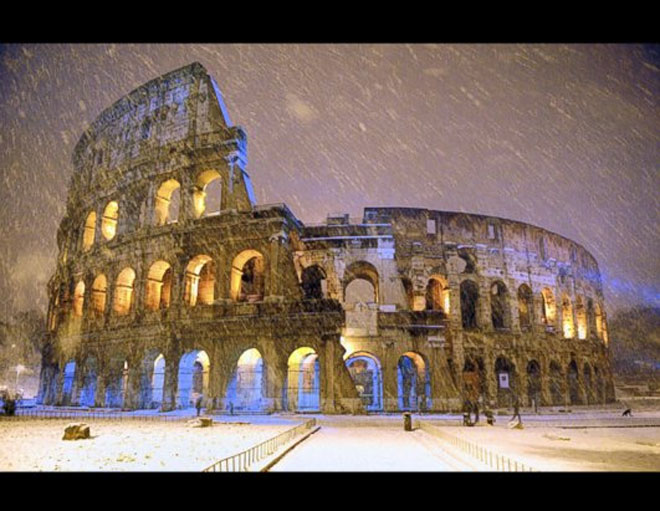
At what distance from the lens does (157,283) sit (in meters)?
24.8

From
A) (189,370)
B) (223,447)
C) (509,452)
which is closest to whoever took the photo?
(509,452)

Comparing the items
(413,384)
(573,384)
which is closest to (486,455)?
(413,384)

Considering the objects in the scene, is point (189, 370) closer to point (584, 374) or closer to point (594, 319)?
point (584, 374)

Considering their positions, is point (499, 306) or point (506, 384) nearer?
point (506, 384)

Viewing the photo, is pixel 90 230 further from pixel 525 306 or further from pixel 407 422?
pixel 525 306

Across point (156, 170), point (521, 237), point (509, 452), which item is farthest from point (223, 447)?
point (521, 237)

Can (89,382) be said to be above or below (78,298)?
below

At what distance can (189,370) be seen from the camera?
22250 millimetres

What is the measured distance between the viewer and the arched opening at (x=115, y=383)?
77.6 feet

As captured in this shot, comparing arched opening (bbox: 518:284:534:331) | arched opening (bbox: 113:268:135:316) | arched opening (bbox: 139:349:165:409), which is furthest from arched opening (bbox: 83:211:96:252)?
arched opening (bbox: 518:284:534:331)

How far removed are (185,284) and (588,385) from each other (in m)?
24.7

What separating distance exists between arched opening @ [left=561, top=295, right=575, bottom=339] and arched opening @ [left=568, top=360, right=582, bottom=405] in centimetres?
188

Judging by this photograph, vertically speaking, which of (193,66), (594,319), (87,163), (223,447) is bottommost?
(223,447)
